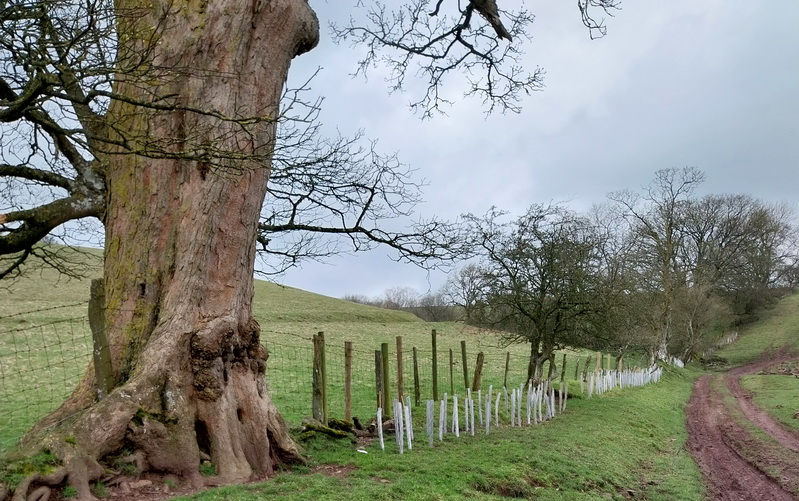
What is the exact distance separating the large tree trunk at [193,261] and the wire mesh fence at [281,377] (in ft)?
2.74

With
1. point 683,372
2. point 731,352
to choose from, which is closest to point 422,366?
point 683,372

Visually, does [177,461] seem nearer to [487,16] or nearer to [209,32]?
[209,32]

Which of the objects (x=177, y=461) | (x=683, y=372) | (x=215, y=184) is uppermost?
(x=215, y=184)

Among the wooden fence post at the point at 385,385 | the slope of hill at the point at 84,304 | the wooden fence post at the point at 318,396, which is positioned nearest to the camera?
the wooden fence post at the point at 318,396

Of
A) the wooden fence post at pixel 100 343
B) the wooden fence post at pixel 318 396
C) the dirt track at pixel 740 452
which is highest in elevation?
the wooden fence post at pixel 100 343

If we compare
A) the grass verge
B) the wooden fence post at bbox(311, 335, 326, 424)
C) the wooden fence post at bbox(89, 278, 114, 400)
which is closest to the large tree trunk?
the wooden fence post at bbox(89, 278, 114, 400)

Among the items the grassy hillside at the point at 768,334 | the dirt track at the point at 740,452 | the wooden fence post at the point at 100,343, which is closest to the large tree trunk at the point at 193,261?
the wooden fence post at the point at 100,343

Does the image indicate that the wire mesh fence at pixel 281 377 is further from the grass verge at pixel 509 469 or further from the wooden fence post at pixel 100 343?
the grass verge at pixel 509 469

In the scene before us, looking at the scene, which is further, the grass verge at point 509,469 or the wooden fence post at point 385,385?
the wooden fence post at point 385,385

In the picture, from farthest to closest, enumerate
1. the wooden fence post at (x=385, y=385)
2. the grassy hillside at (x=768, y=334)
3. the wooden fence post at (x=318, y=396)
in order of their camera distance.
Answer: the grassy hillside at (x=768, y=334) → the wooden fence post at (x=385, y=385) → the wooden fence post at (x=318, y=396)

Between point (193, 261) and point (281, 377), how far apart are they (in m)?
13.5

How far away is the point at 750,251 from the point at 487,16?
53.7m

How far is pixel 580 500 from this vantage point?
795 cm

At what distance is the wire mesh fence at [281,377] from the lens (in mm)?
12188
